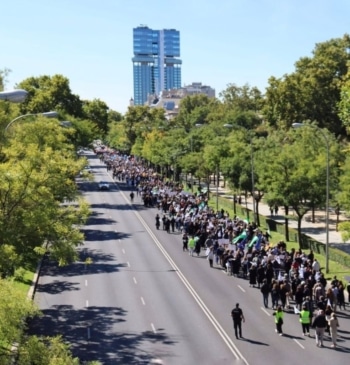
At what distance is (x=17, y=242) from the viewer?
18.4 m

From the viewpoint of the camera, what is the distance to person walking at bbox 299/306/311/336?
20.3 m

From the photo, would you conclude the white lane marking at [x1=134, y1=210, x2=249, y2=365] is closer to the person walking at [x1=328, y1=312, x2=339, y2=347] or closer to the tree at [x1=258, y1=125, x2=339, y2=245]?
the person walking at [x1=328, y1=312, x2=339, y2=347]

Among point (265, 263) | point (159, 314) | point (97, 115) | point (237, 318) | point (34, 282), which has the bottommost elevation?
point (159, 314)

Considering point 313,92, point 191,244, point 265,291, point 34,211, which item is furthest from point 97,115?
point 34,211

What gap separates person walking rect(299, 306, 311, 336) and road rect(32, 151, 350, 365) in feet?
0.96

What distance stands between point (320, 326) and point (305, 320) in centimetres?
94

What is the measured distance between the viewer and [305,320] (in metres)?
20.4

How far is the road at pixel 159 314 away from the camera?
63.2 feet

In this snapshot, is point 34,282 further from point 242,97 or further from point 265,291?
point 242,97

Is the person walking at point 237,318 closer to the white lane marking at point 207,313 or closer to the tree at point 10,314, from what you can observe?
the white lane marking at point 207,313

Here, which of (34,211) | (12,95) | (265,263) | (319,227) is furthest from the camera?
(319,227)

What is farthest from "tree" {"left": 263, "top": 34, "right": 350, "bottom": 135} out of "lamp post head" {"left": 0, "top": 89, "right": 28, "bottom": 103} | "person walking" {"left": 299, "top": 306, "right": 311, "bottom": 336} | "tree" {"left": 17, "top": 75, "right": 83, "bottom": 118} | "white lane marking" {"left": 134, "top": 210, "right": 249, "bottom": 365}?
"lamp post head" {"left": 0, "top": 89, "right": 28, "bottom": 103}

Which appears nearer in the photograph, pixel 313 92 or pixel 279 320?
pixel 279 320

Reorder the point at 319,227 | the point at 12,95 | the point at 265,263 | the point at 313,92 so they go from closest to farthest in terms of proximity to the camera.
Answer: the point at 12,95
the point at 265,263
the point at 319,227
the point at 313,92
